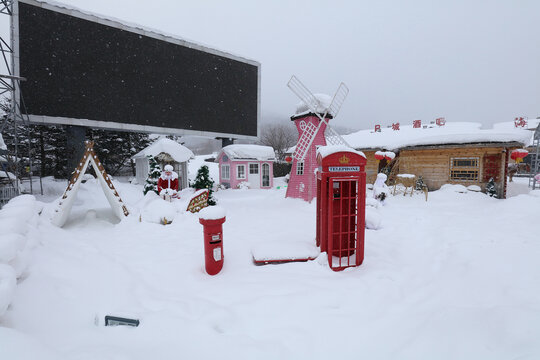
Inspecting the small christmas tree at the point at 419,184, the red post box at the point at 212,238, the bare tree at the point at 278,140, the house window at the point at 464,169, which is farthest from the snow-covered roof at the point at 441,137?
the bare tree at the point at 278,140

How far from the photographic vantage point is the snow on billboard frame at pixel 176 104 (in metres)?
10.1

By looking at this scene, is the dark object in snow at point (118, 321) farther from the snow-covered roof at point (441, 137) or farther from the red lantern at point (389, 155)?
the snow-covered roof at point (441, 137)

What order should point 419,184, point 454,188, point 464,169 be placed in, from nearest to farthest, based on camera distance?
point 454,188 → point 464,169 → point 419,184

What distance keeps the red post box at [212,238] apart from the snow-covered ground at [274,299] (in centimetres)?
21

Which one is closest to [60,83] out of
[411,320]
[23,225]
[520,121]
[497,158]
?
[23,225]

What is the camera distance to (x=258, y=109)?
1739 cm

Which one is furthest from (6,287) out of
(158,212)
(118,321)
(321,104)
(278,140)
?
(278,140)

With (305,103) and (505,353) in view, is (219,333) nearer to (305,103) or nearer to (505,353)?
(505,353)

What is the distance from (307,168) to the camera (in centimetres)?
1137

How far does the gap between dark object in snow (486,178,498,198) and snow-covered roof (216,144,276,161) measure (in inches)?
508

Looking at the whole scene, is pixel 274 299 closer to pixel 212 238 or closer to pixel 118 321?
pixel 212 238

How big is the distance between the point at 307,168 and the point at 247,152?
7330mm

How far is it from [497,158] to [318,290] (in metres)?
14.4

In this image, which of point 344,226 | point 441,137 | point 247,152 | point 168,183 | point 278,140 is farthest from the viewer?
point 278,140
